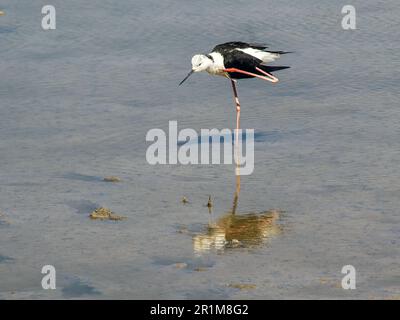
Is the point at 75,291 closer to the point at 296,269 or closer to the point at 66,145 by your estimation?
the point at 296,269

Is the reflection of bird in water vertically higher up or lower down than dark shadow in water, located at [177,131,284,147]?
lower down

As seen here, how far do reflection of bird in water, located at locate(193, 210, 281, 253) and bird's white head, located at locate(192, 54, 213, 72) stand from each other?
332cm

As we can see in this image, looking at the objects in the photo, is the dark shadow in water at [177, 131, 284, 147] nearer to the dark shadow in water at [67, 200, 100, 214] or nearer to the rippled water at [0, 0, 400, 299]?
the rippled water at [0, 0, 400, 299]

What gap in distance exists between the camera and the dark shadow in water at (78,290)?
370 inches

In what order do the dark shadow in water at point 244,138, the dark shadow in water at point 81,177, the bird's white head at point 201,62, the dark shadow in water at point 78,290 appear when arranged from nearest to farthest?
the dark shadow in water at point 78,290 → the dark shadow in water at point 81,177 → the dark shadow in water at point 244,138 → the bird's white head at point 201,62

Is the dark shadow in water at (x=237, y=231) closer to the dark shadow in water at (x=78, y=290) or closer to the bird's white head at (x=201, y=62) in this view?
the dark shadow in water at (x=78, y=290)

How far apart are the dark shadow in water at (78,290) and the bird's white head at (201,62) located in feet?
16.8

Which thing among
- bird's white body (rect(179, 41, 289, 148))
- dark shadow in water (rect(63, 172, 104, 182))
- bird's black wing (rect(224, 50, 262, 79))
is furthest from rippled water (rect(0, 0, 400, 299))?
bird's black wing (rect(224, 50, 262, 79))

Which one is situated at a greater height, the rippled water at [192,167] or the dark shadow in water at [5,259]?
the rippled water at [192,167]

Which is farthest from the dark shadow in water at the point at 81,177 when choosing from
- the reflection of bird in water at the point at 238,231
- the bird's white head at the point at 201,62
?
the bird's white head at the point at 201,62

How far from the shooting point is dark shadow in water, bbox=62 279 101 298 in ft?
30.8

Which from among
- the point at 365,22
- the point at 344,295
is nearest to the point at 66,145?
the point at 344,295
